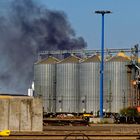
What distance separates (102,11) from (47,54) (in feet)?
326

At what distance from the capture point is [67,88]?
551 ft

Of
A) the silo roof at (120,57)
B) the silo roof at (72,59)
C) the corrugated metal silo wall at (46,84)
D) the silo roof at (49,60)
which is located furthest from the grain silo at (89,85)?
the silo roof at (49,60)

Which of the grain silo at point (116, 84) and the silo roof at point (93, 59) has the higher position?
the silo roof at point (93, 59)

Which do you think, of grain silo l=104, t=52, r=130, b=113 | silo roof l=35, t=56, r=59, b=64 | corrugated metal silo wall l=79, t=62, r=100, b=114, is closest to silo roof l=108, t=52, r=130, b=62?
grain silo l=104, t=52, r=130, b=113

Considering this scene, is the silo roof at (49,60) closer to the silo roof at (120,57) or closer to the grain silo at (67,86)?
the grain silo at (67,86)

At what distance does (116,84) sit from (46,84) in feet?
86.4

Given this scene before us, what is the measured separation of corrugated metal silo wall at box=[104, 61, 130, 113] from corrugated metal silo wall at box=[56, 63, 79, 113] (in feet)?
35.3

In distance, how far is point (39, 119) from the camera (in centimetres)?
3734

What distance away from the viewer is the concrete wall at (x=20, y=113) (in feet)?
117

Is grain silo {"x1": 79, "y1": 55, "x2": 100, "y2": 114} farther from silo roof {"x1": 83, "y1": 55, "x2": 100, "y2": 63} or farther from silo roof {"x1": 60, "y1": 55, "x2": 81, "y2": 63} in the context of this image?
silo roof {"x1": 60, "y1": 55, "x2": 81, "y2": 63}

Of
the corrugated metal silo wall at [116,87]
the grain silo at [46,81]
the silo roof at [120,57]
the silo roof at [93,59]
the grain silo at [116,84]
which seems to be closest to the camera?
the corrugated metal silo wall at [116,87]

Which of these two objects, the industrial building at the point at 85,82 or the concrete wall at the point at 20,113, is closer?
the concrete wall at the point at 20,113

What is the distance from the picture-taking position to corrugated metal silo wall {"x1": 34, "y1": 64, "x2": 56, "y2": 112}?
172250mm

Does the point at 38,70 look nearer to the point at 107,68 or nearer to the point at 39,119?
the point at 107,68
